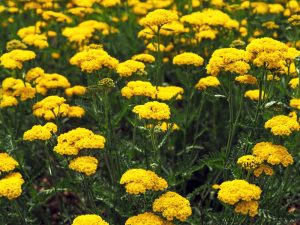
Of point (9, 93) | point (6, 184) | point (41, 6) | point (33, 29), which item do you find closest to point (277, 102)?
point (6, 184)

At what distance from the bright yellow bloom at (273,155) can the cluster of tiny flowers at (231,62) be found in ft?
2.16

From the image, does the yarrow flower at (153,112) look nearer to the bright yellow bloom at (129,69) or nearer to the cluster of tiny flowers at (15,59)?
the bright yellow bloom at (129,69)

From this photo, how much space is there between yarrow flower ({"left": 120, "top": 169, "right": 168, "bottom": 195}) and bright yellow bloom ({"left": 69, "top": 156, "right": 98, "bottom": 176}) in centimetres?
26

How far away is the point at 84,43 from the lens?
7434mm

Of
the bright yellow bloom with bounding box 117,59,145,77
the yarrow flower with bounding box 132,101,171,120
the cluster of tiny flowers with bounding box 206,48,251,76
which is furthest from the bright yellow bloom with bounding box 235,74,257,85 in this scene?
the bright yellow bloom with bounding box 117,59,145,77

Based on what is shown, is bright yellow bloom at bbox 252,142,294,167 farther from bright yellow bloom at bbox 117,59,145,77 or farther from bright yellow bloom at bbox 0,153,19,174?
bright yellow bloom at bbox 0,153,19,174

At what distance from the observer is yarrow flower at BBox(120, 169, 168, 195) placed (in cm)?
411

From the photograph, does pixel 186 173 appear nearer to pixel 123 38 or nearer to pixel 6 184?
pixel 6 184

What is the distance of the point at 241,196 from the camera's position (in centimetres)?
401

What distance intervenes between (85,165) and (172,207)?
744 mm

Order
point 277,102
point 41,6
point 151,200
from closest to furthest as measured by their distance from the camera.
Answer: point 151,200
point 277,102
point 41,6

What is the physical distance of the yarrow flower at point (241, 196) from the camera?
157 inches

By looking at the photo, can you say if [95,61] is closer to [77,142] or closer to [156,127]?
[156,127]

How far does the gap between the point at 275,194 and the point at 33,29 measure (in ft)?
12.9
